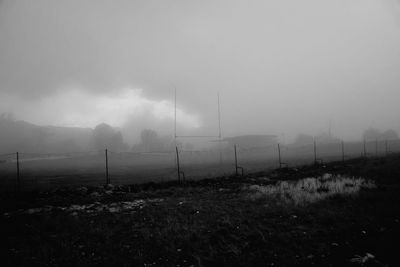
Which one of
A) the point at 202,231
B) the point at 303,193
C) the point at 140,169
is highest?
the point at 202,231

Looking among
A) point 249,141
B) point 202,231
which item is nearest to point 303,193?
point 202,231

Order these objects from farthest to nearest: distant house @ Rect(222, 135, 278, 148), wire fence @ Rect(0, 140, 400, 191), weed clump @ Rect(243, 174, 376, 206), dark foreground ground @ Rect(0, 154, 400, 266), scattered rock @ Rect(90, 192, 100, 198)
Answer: distant house @ Rect(222, 135, 278, 148)
wire fence @ Rect(0, 140, 400, 191)
scattered rock @ Rect(90, 192, 100, 198)
weed clump @ Rect(243, 174, 376, 206)
dark foreground ground @ Rect(0, 154, 400, 266)

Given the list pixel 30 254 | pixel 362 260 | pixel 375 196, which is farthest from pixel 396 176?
pixel 30 254

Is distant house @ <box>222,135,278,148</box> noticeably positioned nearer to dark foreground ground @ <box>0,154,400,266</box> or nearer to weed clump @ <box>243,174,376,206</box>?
weed clump @ <box>243,174,376,206</box>

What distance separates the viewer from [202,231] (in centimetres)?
707

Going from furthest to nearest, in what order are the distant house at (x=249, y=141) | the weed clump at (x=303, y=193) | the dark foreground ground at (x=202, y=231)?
the distant house at (x=249, y=141) → the weed clump at (x=303, y=193) → the dark foreground ground at (x=202, y=231)

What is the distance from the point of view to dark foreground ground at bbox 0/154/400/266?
5.28m

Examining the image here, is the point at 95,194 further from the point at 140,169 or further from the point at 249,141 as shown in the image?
the point at 249,141

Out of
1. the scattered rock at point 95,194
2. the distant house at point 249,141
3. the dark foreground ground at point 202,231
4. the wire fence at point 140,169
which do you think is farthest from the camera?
the distant house at point 249,141

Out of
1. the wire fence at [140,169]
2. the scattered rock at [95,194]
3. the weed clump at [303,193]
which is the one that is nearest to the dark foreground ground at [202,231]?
the weed clump at [303,193]

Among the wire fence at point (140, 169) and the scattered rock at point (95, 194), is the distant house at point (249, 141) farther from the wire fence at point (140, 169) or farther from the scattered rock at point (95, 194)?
the scattered rock at point (95, 194)

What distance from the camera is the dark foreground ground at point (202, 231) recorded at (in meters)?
5.28

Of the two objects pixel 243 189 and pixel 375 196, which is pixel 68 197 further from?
pixel 375 196

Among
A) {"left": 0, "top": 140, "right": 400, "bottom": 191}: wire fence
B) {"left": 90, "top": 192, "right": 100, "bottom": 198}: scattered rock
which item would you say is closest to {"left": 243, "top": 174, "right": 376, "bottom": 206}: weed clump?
{"left": 0, "top": 140, "right": 400, "bottom": 191}: wire fence
